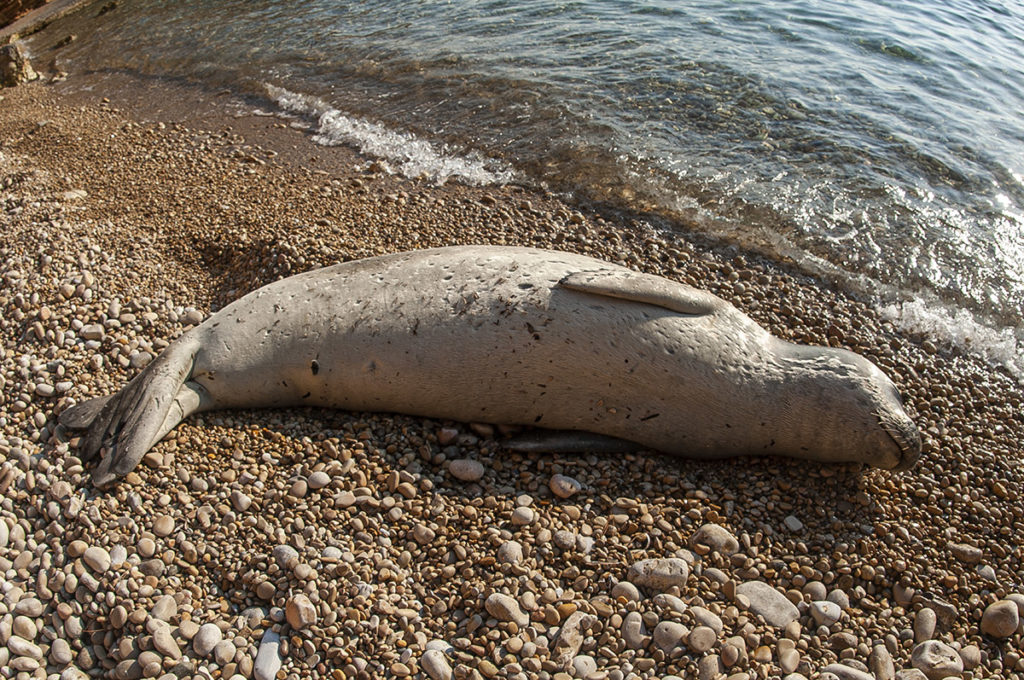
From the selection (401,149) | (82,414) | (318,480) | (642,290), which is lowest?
(318,480)

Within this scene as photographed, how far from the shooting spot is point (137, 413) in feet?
11.6

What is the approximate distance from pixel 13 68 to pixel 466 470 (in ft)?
31.3

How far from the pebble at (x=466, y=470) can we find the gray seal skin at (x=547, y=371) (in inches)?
12.5

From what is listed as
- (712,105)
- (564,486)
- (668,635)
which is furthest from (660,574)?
(712,105)

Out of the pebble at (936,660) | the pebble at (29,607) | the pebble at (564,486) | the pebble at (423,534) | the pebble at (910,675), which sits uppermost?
the pebble at (29,607)

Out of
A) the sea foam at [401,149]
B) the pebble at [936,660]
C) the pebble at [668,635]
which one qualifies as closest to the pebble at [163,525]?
the pebble at [668,635]

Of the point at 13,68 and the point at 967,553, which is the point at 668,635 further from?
the point at 13,68

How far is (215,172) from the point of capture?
639 centimetres

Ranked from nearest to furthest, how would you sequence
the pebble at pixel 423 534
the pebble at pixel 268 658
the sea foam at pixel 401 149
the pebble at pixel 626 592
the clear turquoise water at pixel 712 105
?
the pebble at pixel 268 658, the pebble at pixel 626 592, the pebble at pixel 423 534, the clear turquoise water at pixel 712 105, the sea foam at pixel 401 149

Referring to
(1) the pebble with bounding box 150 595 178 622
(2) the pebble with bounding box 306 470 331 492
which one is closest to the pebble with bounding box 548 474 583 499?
(2) the pebble with bounding box 306 470 331 492

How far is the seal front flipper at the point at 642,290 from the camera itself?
3713 millimetres

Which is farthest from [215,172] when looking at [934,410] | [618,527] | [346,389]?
[934,410]

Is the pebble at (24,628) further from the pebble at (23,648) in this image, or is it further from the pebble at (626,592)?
the pebble at (626,592)

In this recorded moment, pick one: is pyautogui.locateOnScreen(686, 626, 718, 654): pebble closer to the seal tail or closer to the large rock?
the seal tail
